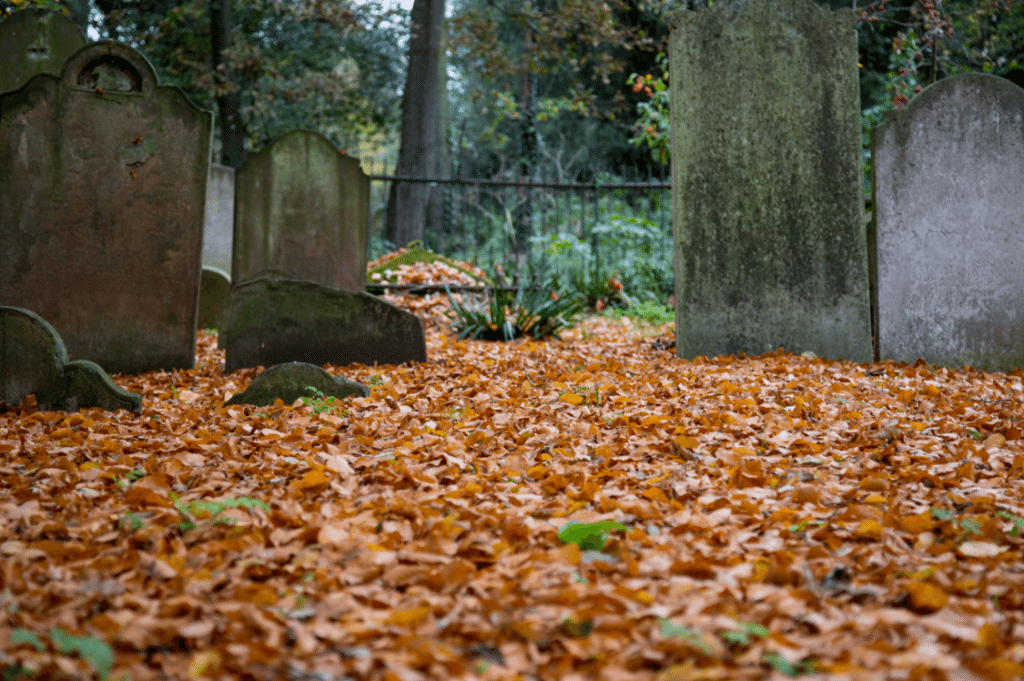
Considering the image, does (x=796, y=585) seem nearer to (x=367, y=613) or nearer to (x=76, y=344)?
(x=367, y=613)

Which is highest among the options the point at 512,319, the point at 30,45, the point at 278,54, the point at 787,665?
the point at 278,54

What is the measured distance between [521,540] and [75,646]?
1.00 m

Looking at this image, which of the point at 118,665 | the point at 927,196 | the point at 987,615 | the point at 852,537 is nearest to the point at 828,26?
→ the point at 927,196

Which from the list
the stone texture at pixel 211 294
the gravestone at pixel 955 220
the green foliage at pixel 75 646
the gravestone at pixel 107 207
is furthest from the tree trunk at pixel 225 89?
the green foliage at pixel 75 646

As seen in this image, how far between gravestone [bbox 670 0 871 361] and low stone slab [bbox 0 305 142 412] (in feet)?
11.0

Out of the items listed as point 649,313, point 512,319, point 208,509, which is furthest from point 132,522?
point 649,313

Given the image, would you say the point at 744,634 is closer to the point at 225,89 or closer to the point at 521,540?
the point at 521,540

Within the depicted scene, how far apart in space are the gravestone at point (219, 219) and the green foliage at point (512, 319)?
3.27 m

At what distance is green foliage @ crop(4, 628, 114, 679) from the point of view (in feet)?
4.52

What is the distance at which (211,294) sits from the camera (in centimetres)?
721

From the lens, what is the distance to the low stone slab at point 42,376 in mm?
3592

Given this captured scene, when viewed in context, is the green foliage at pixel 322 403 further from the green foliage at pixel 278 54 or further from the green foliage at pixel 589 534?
the green foliage at pixel 278 54

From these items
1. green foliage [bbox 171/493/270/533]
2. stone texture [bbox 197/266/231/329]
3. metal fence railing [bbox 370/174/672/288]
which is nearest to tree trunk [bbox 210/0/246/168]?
metal fence railing [bbox 370/174/672/288]

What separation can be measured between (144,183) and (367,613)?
3905 millimetres
